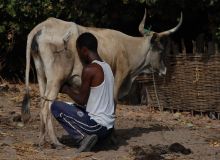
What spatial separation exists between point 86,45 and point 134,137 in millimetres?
1948

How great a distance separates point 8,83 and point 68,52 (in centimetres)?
600

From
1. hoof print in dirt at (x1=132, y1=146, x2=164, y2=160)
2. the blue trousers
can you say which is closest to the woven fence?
hoof print in dirt at (x1=132, y1=146, x2=164, y2=160)

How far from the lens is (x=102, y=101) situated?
28.1 ft

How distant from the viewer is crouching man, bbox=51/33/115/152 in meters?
8.48

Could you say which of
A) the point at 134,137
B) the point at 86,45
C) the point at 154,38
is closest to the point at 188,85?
the point at 154,38

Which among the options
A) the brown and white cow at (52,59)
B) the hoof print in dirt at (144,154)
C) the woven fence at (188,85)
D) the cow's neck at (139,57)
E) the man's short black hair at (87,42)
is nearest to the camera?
the hoof print in dirt at (144,154)

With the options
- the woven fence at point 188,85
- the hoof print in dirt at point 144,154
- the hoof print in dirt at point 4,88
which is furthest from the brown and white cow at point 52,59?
the hoof print in dirt at point 4,88

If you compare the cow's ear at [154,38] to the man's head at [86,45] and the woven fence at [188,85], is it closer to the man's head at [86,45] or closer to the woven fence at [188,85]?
the woven fence at [188,85]

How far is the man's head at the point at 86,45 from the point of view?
8617mm

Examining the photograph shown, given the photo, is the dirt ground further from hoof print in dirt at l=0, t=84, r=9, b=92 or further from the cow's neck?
the cow's neck

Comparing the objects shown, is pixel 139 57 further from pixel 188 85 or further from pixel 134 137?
pixel 188 85

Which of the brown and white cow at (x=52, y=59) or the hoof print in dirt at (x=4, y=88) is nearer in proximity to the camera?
the brown and white cow at (x=52, y=59)

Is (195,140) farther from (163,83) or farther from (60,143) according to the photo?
(163,83)

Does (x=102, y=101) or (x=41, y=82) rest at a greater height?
(x=41, y=82)
